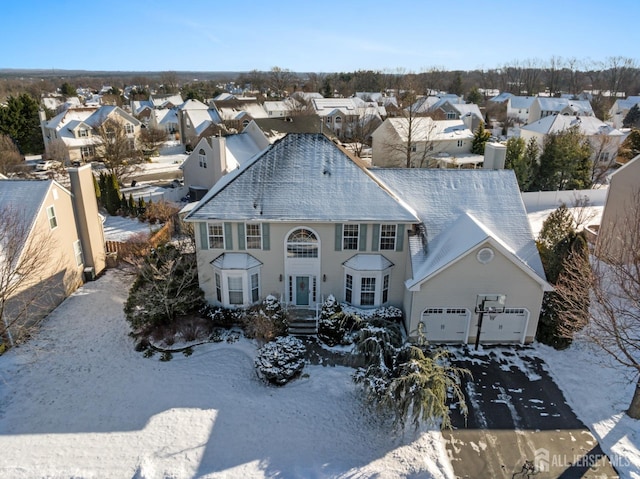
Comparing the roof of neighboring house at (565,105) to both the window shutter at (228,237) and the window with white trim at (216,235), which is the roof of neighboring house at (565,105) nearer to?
the window shutter at (228,237)

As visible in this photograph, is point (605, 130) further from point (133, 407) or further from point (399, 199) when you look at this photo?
point (133, 407)

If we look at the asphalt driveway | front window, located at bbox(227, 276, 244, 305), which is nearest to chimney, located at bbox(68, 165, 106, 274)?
front window, located at bbox(227, 276, 244, 305)

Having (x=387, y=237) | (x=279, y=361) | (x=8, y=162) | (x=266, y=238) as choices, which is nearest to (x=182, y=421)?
(x=279, y=361)

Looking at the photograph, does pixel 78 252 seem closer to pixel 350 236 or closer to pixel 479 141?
pixel 350 236

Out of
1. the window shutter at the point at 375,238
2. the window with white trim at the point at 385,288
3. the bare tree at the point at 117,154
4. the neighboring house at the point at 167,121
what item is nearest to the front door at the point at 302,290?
the window shutter at the point at 375,238

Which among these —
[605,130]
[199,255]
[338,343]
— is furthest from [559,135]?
[199,255]

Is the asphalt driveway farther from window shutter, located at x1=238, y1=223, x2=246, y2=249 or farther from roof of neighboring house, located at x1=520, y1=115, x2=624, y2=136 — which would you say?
roof of neighboring house, located at x1=520, y1=115, x2=624, y2=136
